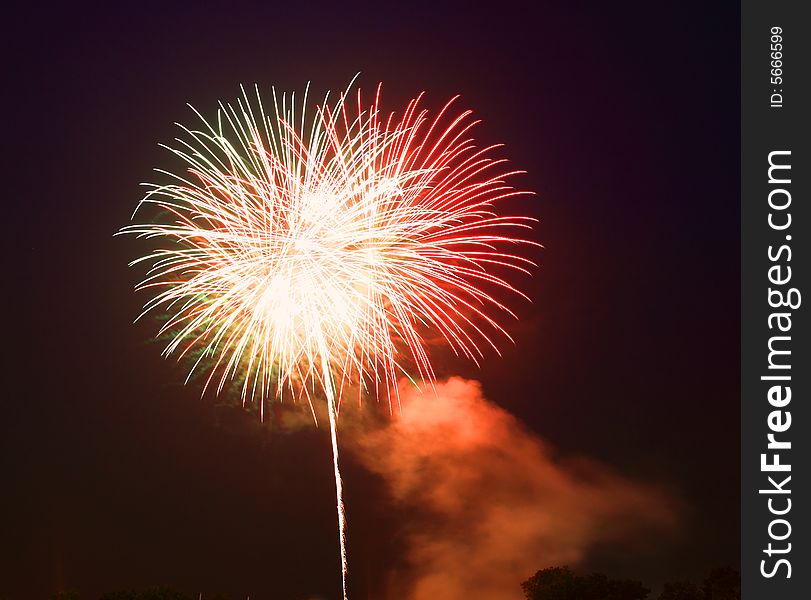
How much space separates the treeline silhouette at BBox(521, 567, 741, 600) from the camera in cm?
3341

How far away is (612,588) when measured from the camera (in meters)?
33.9

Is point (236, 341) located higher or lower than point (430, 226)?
lower

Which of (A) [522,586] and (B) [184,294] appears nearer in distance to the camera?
(B) [184,294]

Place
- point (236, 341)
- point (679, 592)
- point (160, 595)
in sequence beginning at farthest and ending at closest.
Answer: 1. point (679, 592)
2. point (160, 595)
3. point (236, 341)

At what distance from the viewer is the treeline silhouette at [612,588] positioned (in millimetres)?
33406

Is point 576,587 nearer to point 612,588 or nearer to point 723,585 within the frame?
point 612,588

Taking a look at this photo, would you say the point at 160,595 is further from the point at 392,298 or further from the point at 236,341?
the point at 392,298

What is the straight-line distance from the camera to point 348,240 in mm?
22719

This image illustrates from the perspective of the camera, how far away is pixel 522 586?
113 feet
